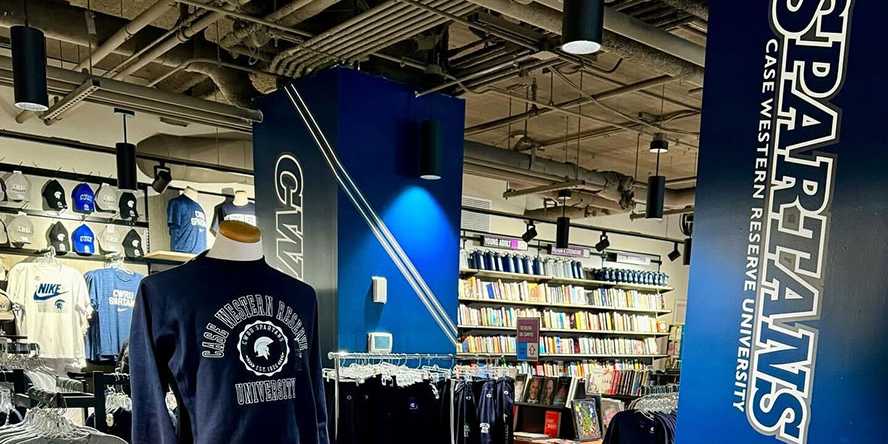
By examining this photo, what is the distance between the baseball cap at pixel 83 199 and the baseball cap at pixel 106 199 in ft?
0.20

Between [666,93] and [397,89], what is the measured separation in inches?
145

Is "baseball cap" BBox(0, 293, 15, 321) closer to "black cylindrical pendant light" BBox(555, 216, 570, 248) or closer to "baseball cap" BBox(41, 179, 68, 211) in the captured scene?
"baseball cap" BBox(41, 179, 68, 211)

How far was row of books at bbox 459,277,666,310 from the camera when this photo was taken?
10.3 metres

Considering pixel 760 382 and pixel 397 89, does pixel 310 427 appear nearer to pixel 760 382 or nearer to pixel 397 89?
pixel 760 382

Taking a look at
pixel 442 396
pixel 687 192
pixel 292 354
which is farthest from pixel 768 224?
pixel 687 192

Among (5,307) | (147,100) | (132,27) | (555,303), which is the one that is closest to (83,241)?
(5,307)

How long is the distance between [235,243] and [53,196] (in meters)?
5.33

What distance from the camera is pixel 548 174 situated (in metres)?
8.52

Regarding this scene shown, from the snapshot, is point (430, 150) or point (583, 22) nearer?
point (583, 22)

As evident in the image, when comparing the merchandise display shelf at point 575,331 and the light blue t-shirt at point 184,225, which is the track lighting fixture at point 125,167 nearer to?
the light blue t-shirt at point 184,225

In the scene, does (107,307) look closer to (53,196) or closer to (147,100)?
(53,196)

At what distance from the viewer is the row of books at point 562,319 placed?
10.3 metres

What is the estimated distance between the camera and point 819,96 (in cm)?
231

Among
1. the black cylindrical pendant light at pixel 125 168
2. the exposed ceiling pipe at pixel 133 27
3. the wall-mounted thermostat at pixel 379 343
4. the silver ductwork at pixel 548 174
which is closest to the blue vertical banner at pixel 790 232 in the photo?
the wall-mounted thermostat at pixel 379 343
